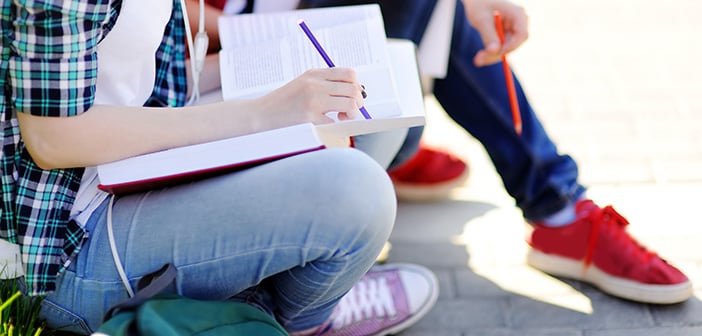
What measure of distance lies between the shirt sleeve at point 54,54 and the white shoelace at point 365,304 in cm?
77

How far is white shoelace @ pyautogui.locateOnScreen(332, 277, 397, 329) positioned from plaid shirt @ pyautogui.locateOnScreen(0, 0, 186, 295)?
24.7 inches

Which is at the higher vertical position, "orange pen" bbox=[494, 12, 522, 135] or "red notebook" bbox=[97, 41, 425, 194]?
"red notebook" bbox=[97, 41, 425, 194]

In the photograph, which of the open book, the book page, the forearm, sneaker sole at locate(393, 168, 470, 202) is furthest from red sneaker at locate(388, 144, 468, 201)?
the forearm

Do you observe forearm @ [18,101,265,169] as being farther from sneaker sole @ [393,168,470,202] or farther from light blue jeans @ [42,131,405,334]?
sneaker sole @ [393,168,470,202]

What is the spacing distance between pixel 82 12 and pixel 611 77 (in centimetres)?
207

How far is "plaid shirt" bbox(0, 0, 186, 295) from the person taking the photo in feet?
4.41

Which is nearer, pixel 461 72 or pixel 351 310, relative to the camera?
pixel 351 310

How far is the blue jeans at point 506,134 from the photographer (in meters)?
2.12

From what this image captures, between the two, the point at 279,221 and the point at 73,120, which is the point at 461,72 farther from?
the point at 73,120

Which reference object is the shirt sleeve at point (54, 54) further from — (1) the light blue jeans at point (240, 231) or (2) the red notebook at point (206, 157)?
(1) the light blue jeans at point (240, 231)

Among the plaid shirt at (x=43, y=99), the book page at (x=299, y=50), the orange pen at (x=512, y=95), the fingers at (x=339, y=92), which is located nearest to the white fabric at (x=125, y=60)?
the plaid shirt at (x=43, y=99)

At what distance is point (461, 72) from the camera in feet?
7.03

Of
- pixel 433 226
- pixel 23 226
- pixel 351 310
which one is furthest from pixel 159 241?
pixel 433 226

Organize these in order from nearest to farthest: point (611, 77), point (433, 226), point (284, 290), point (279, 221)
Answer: point (279, 221)
point (284, 290)
point (433, 226)
point (611, 77)
